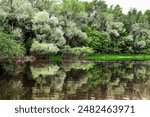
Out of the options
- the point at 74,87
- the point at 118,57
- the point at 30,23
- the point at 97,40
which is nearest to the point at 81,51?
the point at 97,40

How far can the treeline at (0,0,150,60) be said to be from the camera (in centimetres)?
2323

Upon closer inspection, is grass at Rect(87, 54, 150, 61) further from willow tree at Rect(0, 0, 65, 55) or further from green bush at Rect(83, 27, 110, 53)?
willow tree at Rect(0, 0, 65, 55)

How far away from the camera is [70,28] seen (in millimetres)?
25844

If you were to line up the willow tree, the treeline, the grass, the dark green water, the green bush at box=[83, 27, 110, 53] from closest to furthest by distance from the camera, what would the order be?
the dark green water < the treeline < the willow tree < the grass < the green bush at box=[83, 27, 110, 53]

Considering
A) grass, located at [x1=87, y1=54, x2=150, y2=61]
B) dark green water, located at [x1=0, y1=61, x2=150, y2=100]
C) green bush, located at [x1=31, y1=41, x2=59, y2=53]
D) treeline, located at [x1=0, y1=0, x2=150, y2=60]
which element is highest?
treeline, located at [x1=0, y1=0, x2=150, y2=60]

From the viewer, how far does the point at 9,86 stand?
12.2m

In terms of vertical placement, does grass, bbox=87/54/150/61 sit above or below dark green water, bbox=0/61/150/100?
below

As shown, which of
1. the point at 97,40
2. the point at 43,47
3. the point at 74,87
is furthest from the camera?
the point at 97,40

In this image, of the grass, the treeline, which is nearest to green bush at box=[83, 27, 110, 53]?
the treeline

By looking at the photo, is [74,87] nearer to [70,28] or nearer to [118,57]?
[70,28]

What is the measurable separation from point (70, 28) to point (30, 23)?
106 inches

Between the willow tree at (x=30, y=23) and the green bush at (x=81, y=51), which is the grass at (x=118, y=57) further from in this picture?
the willow tree at (x=30, y=23)

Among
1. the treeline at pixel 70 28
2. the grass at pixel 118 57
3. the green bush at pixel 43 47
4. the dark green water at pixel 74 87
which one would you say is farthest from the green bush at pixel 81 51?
the dark green water at pixel 74 87

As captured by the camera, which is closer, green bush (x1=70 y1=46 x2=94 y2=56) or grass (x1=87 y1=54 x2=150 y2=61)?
green bush (x1=70 y1=46 x2=94 y2=56)
